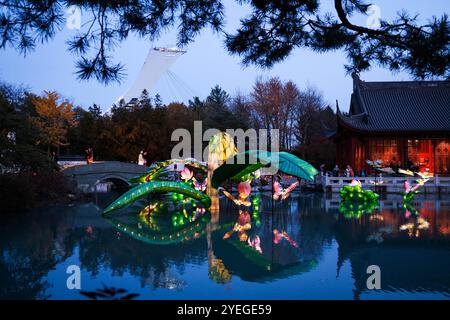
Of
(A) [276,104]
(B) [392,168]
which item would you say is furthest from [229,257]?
(A) [276,104]

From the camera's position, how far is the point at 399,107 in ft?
83.6

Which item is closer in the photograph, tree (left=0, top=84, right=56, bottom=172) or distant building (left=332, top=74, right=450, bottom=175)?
tree (left=0, top=84, right=56, bottom=172)

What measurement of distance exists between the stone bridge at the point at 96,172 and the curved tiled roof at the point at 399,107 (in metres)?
11.1

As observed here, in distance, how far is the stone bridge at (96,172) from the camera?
20672mm

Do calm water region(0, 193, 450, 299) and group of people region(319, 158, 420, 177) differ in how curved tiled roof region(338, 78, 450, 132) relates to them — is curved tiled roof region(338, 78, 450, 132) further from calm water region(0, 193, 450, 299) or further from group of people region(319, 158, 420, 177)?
calm water region(0, 193, 450, 299)

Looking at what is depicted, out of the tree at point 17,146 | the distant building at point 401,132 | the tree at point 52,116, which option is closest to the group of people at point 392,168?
the distant building at point 401,132

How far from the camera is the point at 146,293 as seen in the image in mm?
5508

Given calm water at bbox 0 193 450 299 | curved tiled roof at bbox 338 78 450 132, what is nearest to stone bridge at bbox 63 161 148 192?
calm water at bbox 0 193 450 299

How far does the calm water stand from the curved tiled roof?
11.9m

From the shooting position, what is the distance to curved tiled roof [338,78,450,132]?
77.4ft

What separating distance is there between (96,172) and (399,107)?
16767 mm

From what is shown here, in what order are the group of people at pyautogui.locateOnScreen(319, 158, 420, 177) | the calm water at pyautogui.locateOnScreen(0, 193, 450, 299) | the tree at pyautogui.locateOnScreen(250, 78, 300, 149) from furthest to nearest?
the tree at pyautogui.locateOnScreen(250, 78, 300, 149)
the group of people at pyautogui.locateOnScreen(319, 158, 420, 177)
the calm water at pyautogui.locateOnScreen(0, 193, 450, 299)

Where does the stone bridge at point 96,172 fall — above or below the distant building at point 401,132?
below

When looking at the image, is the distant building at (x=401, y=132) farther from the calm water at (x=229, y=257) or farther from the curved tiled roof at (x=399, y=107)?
the calm water at (x=229, y=257)
